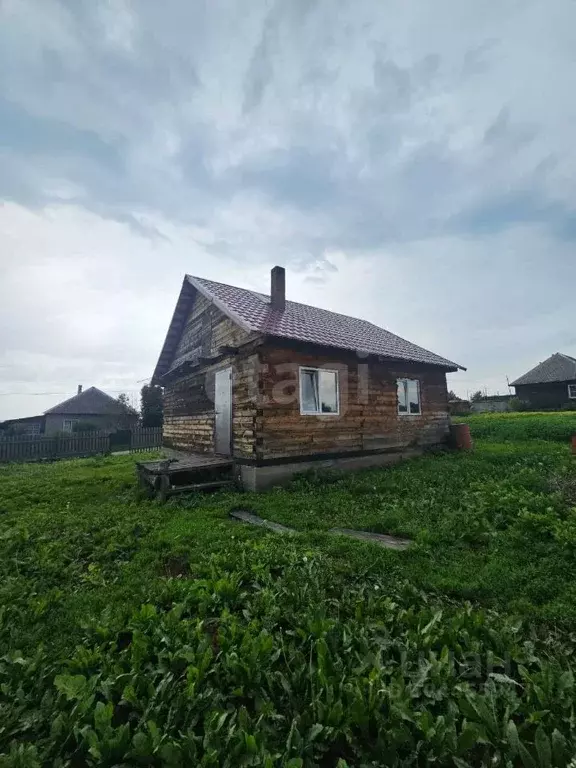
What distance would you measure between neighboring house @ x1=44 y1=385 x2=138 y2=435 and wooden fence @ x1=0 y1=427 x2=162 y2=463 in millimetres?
11818

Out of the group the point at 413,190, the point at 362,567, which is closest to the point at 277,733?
the point at 362,567

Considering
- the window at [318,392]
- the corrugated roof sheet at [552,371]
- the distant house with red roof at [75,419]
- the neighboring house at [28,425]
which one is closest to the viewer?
the window at [318,392]

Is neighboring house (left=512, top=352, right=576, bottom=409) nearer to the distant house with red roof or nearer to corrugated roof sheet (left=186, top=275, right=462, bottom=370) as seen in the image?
corrugated roof sheet (left=186, top=275, right=462, bottom=370)

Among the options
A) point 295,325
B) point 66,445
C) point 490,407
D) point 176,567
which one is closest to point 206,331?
point 295,325

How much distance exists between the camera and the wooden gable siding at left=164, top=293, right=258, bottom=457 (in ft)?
32.6

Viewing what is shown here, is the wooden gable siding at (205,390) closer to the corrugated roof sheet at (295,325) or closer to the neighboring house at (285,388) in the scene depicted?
the neighboring house at (285,388)

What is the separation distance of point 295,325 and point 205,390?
4.06 m

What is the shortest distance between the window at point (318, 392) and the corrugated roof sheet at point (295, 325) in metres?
1.02

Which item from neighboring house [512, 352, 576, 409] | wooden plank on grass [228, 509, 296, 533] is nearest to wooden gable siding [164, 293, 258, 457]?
wooden plank on grass [228, 509, 296, 533]

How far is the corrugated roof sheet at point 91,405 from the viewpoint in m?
36.2

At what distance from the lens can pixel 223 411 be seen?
11.1 metres

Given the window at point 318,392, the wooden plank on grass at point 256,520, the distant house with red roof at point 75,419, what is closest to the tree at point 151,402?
the distant house with red roof at point 75,419

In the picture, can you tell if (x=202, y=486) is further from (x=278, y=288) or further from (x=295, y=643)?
(x=278, y=288)

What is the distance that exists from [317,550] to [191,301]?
11.9 meters
